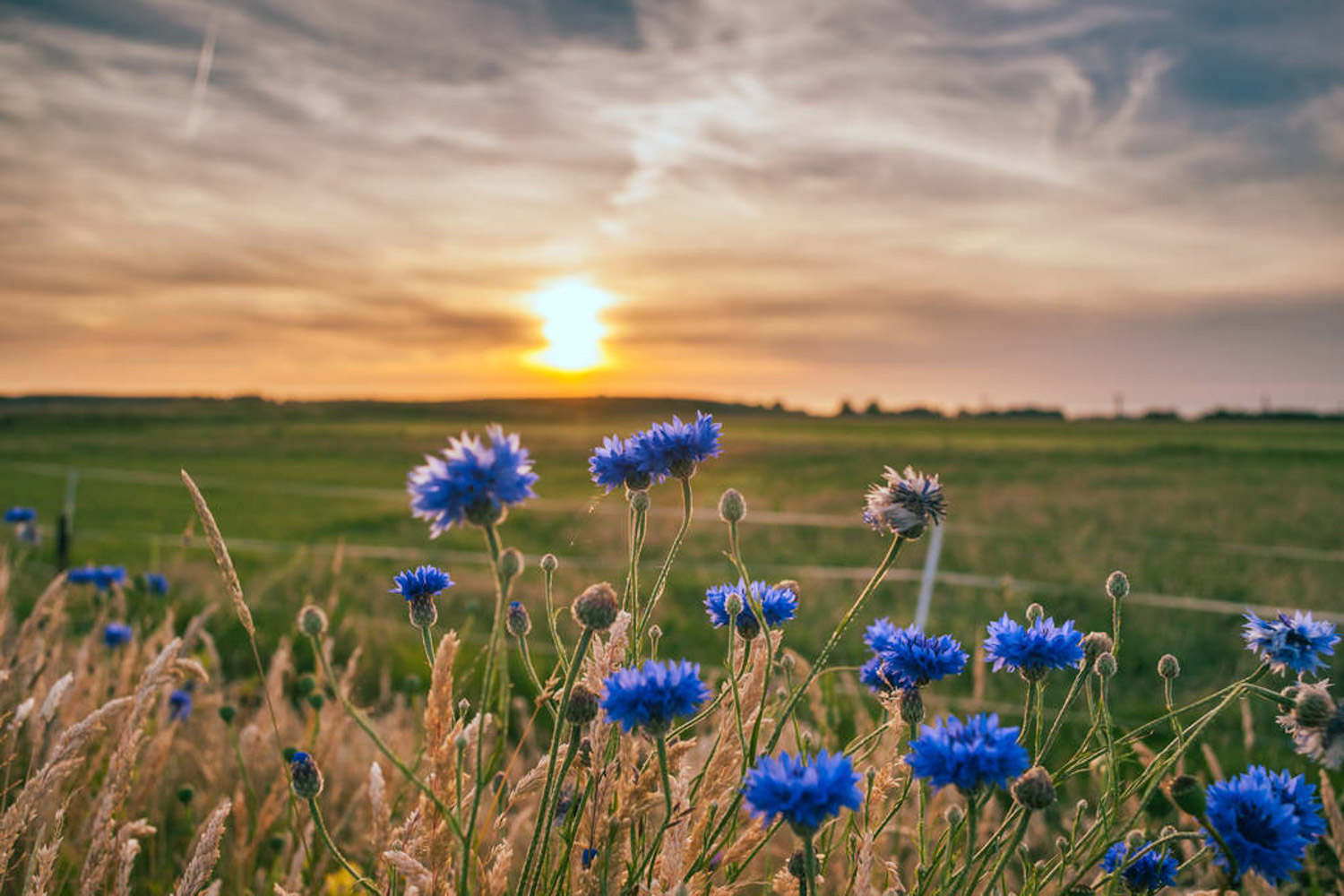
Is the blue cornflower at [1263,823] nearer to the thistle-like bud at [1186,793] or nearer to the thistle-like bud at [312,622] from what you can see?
the thistle-like bud at [1186,793]

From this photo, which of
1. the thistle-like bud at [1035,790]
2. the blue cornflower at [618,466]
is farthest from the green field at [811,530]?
the thistle-like bud at [1035,790]

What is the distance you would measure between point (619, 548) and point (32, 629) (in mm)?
14889

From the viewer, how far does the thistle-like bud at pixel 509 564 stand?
125 cm

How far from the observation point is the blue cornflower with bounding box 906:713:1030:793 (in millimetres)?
1250

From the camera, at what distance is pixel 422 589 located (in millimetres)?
1703

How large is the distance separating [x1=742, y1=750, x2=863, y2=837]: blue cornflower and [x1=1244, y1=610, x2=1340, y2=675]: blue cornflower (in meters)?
0.89

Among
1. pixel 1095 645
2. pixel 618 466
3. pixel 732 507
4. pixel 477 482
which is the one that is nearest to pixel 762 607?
pixel 732 507

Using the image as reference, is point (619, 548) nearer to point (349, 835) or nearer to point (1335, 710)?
point (349, 835)

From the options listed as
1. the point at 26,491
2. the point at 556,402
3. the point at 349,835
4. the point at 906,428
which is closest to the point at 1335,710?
the point at 349,835

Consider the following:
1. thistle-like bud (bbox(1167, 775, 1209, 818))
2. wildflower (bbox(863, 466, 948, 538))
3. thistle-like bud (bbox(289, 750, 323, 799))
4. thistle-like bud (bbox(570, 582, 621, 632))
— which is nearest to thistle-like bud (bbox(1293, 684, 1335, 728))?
thistle-like bud (bbox(1167, 775, 1209, 818))

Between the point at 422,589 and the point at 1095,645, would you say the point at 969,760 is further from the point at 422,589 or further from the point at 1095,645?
the point at 422,589

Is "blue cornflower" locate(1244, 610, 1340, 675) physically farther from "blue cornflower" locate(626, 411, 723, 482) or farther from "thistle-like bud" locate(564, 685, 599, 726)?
"thistle-like bud" locate(564, 685, 599, 726)

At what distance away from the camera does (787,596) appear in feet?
6.00

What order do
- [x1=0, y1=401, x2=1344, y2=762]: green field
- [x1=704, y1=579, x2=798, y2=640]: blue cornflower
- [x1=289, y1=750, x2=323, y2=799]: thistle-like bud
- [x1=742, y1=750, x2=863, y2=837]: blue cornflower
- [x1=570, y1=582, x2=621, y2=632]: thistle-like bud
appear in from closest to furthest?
[x1=742, y1=750, x2=863, y2=837]: blue cornflower, [x1=570, y1=582, x2=621, y2=632]: thistle-like bud, [x1=289, y1=750, x2=323, y2=799]: thistle-like bud, [x1=704, y1=579, x2=798, y2=640]: blue cornflower, [x1=0, y1=401, x2=1344, y2=762]: green field
